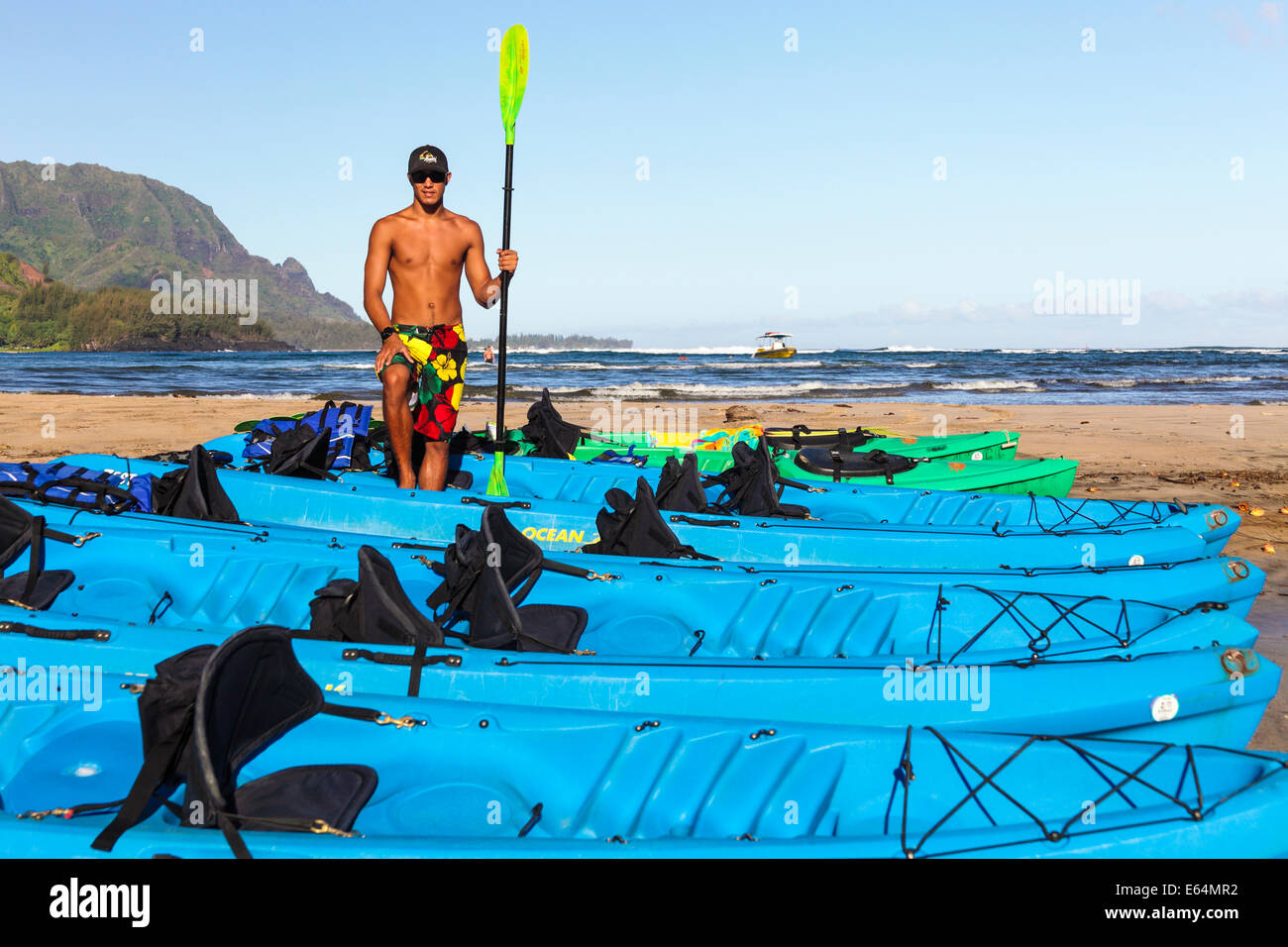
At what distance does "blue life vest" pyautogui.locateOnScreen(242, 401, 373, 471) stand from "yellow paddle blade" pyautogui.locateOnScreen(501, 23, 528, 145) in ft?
8.89

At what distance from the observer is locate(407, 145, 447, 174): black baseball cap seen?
5414 millimetres

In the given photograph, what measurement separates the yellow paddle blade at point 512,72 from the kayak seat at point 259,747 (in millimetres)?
5191

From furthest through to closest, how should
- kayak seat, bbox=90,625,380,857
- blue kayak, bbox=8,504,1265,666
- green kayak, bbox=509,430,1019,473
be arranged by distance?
green kayak, bbox=509,430,1019,473, blue kayak, bbox=8,504,1265,666, kayak seat, bbox=90,625,380,857

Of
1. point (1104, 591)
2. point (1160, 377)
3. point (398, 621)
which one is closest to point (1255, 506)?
point (1104, 591)

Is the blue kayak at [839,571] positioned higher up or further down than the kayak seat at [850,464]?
further down

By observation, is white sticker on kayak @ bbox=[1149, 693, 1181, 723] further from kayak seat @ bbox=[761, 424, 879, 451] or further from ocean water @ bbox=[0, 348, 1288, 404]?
ocean water @ bbox=[0, 348, 1288, 404]

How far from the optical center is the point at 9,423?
511 inches

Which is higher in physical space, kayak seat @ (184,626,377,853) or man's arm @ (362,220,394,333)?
man's arm @ (362,220,394,333)

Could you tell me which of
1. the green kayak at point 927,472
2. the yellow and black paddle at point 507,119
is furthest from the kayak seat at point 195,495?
the green kayak at point 927,472

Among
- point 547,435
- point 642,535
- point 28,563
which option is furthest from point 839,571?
point 28,563

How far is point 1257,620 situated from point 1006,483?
2.46m

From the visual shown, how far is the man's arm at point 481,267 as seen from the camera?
5.77m

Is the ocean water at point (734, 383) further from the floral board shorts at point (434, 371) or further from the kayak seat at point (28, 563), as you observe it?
the kayak seat at point (28, 563)

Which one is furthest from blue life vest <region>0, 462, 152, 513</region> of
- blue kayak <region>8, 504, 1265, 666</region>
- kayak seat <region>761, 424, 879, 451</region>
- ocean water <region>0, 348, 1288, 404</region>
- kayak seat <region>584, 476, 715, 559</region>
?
ocean water <region>0, 348, 1288, 404</region>
